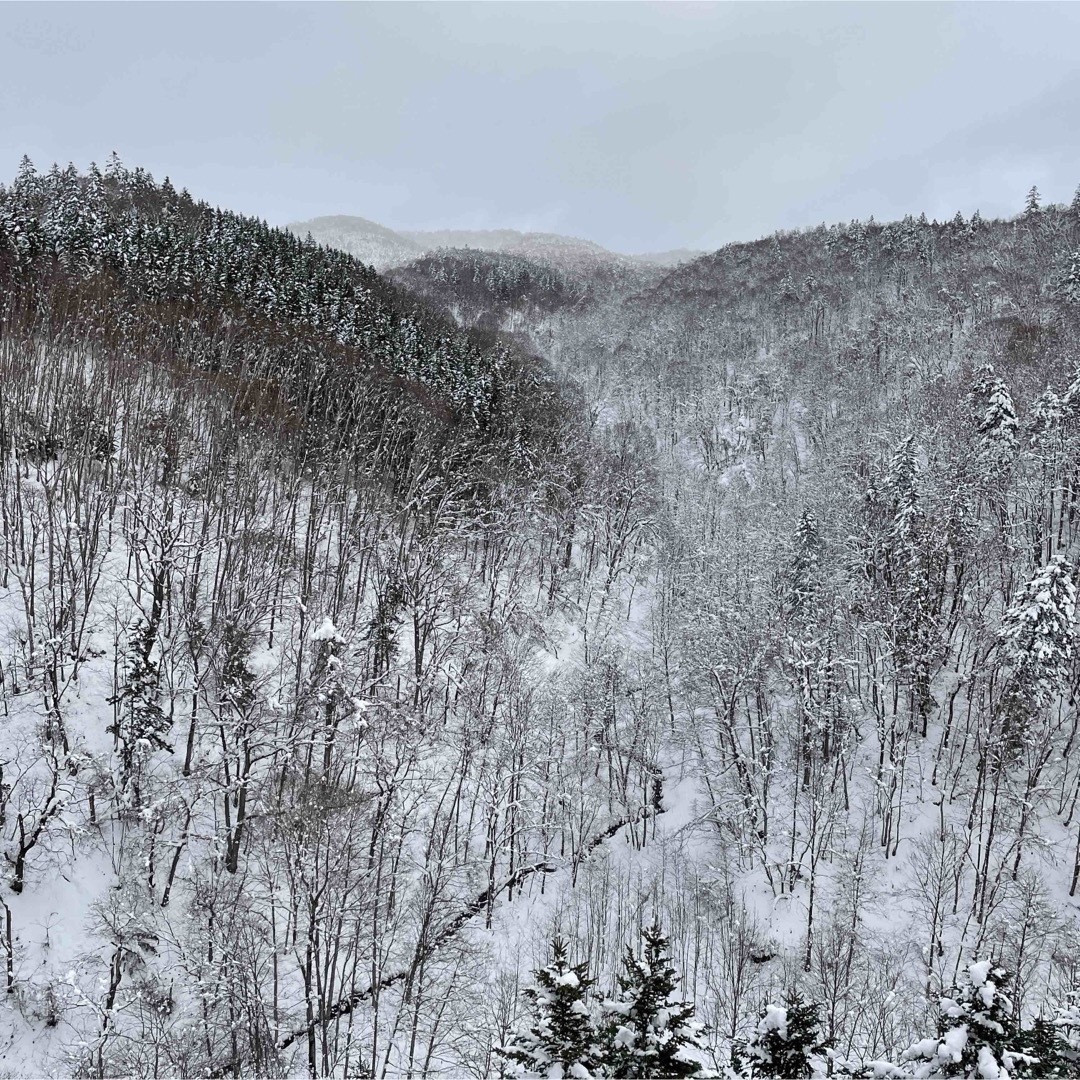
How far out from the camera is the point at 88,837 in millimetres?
27094

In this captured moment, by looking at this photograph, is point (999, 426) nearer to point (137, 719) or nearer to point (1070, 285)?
point (1070, 285)

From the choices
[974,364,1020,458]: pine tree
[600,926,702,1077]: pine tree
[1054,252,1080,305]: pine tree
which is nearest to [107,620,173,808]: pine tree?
[600,926,702,1077]: pine tree

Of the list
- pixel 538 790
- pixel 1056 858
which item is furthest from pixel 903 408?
pixel 538 790

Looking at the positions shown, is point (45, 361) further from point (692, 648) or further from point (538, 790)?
point (692, 648)

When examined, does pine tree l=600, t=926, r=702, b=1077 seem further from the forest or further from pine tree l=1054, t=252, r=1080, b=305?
pine tree l=1054, t=252, r=1080, b=305

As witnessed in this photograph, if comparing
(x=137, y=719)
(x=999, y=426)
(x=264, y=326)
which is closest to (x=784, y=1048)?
(x=137, y=719)

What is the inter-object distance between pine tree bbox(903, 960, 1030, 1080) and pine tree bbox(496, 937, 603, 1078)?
5.21 metres

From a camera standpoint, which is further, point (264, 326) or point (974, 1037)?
point (264, 326)

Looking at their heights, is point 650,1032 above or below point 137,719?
above

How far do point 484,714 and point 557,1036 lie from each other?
95.2 ft

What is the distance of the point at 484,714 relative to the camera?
132 feet

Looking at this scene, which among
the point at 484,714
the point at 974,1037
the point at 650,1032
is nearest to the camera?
the point at 974,1037

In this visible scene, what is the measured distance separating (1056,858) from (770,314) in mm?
110641

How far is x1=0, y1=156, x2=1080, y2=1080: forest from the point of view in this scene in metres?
23.7
